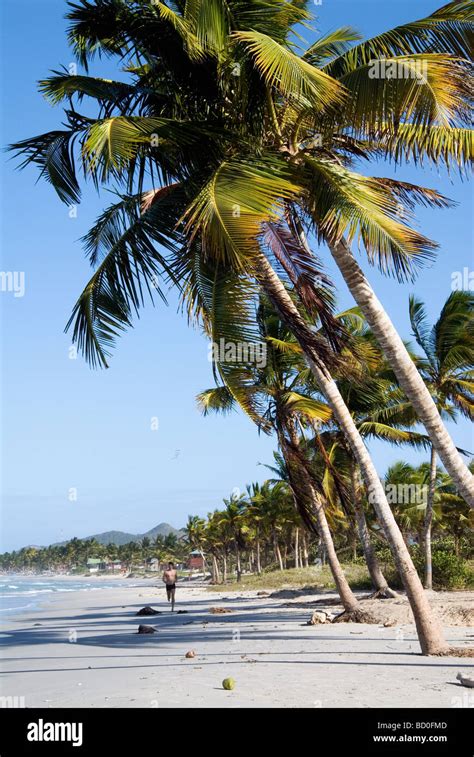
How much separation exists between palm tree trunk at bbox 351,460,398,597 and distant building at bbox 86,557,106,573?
167948 millimetres

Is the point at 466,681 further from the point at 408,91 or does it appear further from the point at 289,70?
the point at 289,70

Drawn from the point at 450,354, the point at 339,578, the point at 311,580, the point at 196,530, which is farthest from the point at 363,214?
the point at 196,530

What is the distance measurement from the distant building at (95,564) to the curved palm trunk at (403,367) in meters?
184

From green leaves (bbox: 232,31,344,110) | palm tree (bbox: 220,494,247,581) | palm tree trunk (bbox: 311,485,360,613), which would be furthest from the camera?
palm tree (bbox: 220,494,247,581)

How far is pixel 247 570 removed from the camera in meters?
98.4

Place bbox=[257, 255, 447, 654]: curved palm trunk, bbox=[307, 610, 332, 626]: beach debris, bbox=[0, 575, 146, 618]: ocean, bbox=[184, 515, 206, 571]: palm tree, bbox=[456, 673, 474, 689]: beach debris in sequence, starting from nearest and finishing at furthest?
bbox=[456, 673, 474, 689]: beach debris < bbox=[257, 255, 447, 654]: curved palm trunk < bbox=[307, 610, 332, 626]: beach debris < bbox=[0, 575, 146, 618]: ocean < bbox=[184, 515, 206, 571]: palm tree

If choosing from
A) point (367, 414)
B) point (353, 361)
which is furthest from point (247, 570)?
point (353, 361)

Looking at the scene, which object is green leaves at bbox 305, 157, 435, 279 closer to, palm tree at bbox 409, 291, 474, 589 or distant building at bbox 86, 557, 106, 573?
palm tree at bbox 409, 291, 474, 589

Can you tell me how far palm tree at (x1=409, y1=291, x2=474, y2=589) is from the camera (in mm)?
22953

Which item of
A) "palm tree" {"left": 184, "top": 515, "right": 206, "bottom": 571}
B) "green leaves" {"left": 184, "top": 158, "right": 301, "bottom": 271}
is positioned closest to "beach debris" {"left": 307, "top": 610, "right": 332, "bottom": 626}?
"green leaves" {"left": 184, "top": 158, "right": 301, "bottom": 271}

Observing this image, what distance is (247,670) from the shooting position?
10.1 m
